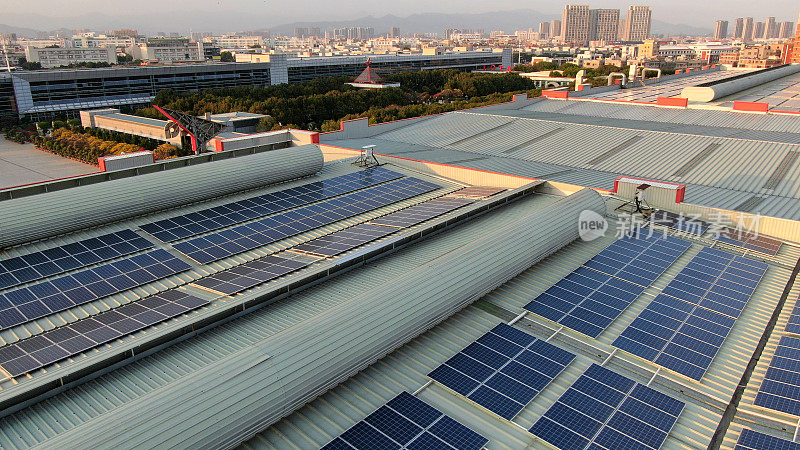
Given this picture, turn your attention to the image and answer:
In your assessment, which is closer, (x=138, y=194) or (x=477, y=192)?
(x=138, y=194)

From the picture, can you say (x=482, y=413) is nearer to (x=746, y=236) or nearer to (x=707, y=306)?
(x=707, y=306)

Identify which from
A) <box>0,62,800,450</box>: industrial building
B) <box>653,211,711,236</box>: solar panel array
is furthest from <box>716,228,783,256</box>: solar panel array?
<box>653,211,711,236</box>: solar panel array

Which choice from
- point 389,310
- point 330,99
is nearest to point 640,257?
point 389,310

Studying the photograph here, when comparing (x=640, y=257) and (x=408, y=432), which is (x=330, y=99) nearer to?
(x=640, y=257)

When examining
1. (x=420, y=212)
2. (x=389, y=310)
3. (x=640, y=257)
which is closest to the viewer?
(x=389, y=310)

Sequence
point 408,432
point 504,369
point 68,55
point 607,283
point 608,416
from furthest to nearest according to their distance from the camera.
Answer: point 68,55 → point 607,283 → point 504,369 → point 608,416 → point 408,432

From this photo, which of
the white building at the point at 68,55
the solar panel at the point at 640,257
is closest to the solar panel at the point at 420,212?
the solar panel at the point at 640,257
